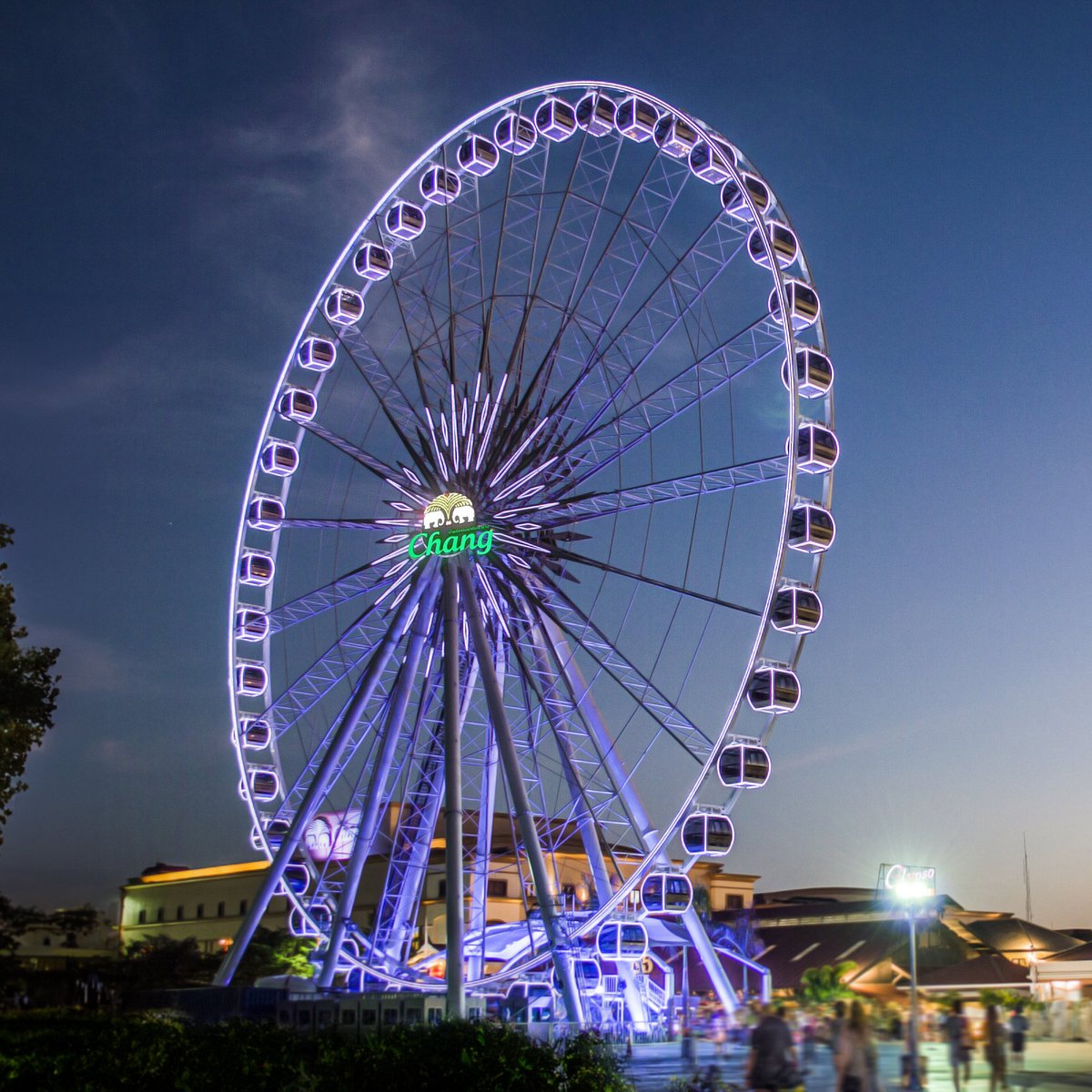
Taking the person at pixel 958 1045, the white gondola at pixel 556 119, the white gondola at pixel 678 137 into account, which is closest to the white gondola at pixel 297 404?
the white gondola at pixel 556 119

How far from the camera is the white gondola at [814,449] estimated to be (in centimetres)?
3284

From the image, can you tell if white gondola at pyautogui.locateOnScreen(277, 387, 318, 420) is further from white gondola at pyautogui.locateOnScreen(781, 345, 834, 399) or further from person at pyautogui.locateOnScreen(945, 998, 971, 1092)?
person at pyautogui.locateOnScreen(945, 998, 971, 1092)

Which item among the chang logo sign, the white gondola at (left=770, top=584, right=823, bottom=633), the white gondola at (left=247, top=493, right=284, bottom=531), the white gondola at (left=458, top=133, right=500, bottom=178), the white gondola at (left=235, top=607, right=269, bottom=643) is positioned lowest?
the white gondola at (left=770, top=584, right=823, bottom=633)

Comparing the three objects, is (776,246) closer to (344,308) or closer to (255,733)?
(344,308)

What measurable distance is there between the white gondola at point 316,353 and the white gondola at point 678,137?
37.8 ft

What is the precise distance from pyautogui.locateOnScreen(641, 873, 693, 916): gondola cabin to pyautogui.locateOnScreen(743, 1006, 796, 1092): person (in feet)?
68.0

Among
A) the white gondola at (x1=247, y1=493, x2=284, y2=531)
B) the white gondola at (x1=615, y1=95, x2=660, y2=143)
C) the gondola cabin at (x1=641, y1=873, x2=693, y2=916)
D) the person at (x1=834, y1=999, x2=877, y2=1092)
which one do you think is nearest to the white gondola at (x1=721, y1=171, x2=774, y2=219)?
the white gondola at (x1=615, y1=95, x2=660, y2=143)

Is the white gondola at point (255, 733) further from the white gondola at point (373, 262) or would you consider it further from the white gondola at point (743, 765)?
the white gondola at point (743, 765)

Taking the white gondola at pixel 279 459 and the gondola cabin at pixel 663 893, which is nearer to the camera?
the gondola cabin at pixel 663 893

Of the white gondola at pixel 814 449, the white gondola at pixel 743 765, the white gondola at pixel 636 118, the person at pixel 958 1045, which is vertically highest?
the white gondola at pixel 636 118

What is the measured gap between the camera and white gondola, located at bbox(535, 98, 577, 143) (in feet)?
130

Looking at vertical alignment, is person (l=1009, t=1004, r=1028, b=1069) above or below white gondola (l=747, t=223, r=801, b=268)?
below

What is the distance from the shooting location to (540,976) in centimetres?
3750

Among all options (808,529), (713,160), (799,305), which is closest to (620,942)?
(808,529)
